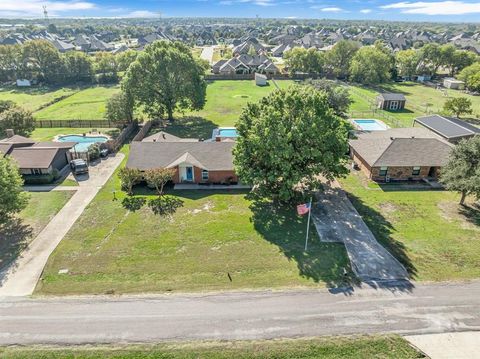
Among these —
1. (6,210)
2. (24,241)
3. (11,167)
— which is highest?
(11,167)

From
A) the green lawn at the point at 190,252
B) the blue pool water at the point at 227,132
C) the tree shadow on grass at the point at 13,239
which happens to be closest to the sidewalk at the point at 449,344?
the green lawn at the point at 190,252

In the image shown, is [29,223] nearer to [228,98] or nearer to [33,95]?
[228,98]

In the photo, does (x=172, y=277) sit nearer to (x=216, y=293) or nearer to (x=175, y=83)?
(x=216, y=293)

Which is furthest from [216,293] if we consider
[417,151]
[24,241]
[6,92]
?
[6,92]

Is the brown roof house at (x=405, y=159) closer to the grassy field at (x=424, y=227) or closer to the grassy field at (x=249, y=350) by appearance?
the grassy field at (x=424, y=227)

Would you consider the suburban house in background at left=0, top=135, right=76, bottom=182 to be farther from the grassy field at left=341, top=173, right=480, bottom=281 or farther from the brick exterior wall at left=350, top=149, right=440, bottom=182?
the brick exterior wall at left=350, top=149, right=440, bottom=182

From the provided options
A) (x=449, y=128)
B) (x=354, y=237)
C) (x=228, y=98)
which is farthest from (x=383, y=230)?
(x=228, y=98)

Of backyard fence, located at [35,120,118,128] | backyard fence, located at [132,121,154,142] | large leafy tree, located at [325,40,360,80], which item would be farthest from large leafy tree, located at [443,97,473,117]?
backyard fence, located at [35,120,118,128]
